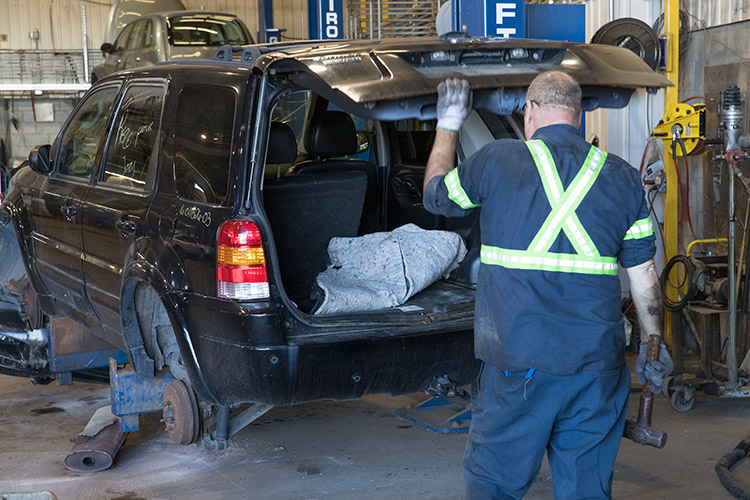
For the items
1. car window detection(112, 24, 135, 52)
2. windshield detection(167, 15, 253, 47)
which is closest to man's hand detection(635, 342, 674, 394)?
windshield detection(167, 15, 253, 47)

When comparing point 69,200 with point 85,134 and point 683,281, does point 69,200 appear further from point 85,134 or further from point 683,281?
point 683,281

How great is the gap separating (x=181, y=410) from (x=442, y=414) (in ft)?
6.30

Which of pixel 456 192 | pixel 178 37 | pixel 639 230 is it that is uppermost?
pixel 178 37

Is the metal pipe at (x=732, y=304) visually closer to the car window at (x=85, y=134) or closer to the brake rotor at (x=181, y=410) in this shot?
the brake rotor at (x=181, y=410)

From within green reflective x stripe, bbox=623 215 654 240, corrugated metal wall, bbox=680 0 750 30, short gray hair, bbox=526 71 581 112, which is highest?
corrugated metal wall, bbox=680 0 750 30

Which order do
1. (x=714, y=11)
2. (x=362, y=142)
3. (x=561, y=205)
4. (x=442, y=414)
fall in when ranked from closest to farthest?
(x=561, y=205), (x=362, y=142), (x=442, y=414), (x=714, y=11)

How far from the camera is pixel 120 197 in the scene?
13.0 feet

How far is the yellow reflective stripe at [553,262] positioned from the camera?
107 inches

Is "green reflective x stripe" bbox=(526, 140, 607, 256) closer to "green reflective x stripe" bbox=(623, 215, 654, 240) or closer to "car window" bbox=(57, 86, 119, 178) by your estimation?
"green reflective x stripe" bbox=(623, 215, 654, 240)

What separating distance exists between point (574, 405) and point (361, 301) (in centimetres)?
114

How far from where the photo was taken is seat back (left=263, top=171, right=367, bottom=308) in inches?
159

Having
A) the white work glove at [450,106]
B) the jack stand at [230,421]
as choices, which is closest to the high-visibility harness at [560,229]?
the white work glove at [450,106]

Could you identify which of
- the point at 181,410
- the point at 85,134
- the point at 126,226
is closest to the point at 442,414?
the point at 181,410

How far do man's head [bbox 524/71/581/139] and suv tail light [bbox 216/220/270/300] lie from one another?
3.64ft
